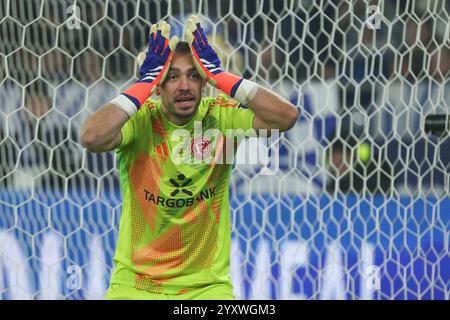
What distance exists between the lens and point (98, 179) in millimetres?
2818

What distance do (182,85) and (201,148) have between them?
21 cm

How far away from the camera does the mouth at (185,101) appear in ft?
6.31

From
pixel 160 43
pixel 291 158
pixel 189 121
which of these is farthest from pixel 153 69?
pixel 291 158

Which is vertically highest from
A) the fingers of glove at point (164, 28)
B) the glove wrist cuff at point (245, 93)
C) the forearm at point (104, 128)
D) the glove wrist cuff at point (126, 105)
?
the fingers of glove at point (164, 28)

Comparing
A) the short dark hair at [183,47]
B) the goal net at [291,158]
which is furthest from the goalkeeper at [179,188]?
the goal net at [291,158]

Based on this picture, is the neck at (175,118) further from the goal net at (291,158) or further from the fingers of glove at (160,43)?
the goal net at (291,158)

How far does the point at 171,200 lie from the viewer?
2.01 m

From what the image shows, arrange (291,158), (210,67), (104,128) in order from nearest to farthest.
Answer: (104,128) < (210,67) < (291,158)

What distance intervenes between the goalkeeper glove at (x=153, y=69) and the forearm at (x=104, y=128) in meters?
0.02

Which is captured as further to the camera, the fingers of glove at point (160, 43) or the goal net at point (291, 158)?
the goal net at point (291, 158)

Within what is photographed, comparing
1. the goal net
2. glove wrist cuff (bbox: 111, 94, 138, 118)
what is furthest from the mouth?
the goal net

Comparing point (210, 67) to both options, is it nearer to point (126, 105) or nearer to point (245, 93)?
point (245, 93)

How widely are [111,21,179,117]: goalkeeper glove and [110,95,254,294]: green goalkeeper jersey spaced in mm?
101
